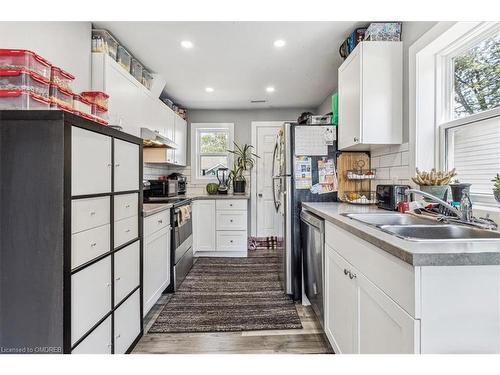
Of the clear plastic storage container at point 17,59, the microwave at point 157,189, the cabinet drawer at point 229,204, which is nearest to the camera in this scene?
the clear plastic storage container at point 17,59

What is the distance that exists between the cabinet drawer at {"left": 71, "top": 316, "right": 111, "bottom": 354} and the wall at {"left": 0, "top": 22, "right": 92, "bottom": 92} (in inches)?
61.7

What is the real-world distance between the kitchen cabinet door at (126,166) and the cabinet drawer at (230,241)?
222 centimetres

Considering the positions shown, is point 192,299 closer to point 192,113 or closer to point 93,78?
point 93,78

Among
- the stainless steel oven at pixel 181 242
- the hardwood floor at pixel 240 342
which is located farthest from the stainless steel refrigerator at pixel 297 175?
the stainless steel oven at pixel 181 242

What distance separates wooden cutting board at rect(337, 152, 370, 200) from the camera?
2547 mm

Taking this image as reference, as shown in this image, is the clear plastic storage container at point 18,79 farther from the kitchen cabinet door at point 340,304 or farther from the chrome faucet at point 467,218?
the chrome faucet at point 467,218

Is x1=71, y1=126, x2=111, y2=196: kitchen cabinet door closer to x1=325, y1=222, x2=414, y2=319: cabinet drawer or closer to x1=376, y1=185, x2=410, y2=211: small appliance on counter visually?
x1=325, y1=222, x2=414, y2=319: cabinet drawer

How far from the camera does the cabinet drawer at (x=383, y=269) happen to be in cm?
83

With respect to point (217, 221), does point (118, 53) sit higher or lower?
higher

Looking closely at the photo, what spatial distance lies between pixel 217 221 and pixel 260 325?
79.5 inches

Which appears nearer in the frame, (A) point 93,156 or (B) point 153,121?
(A) point 93,156

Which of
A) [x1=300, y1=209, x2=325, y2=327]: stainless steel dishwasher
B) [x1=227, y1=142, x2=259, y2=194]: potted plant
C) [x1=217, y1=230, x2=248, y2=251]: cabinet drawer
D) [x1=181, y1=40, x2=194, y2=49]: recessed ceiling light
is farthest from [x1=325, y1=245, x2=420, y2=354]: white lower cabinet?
[x1=227, y1=142, x2=259, y2=194]: potted plant

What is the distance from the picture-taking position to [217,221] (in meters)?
3.93
